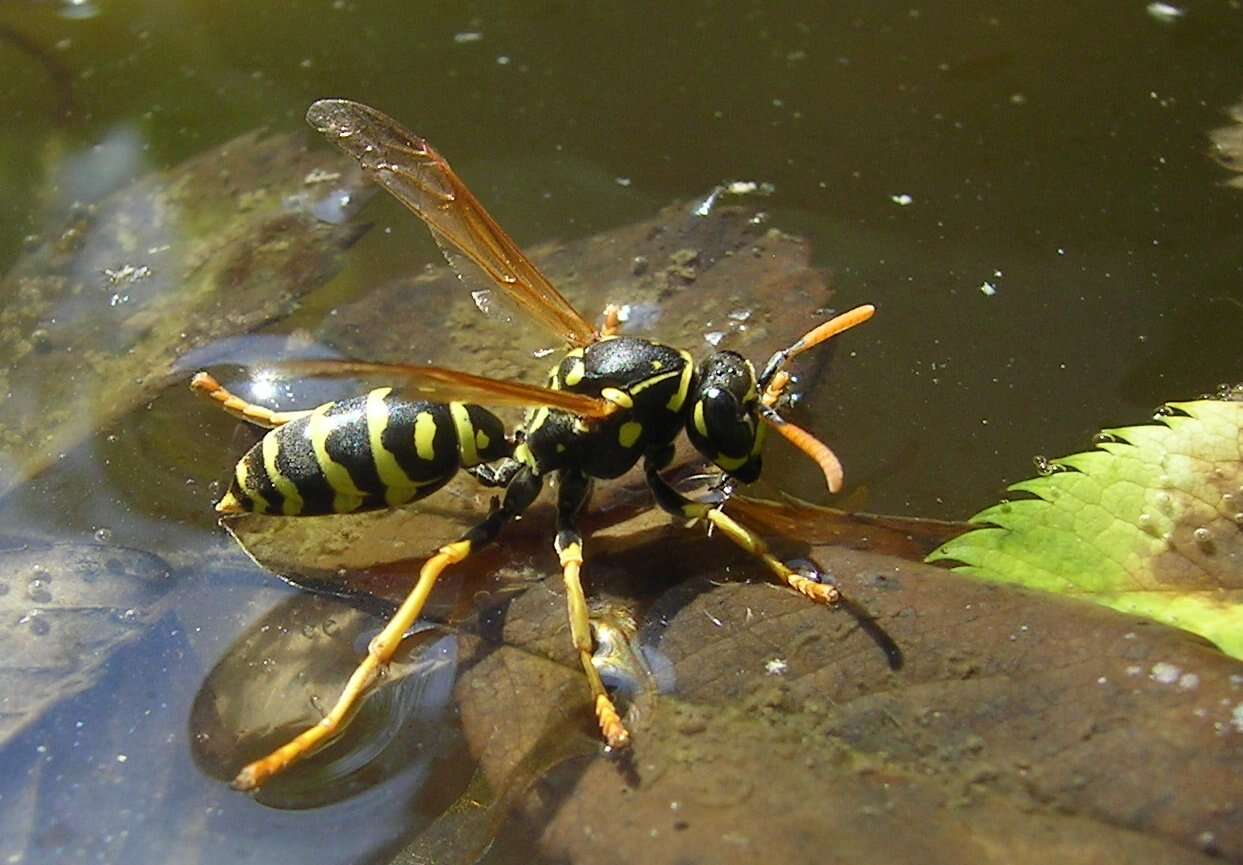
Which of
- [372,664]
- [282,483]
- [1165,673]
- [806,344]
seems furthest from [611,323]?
[1165,673]

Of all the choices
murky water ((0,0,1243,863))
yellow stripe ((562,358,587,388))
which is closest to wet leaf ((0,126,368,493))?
murky water ((0,0,1243,863))

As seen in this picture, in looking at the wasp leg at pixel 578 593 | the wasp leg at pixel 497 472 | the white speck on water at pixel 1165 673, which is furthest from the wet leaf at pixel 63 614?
the white speck on water at pixel 1165 673

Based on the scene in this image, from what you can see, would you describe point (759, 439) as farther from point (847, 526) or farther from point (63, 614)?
point (63, 614)

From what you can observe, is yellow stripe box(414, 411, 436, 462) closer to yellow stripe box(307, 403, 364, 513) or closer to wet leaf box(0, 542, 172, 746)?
yellow stripe box(307, 403, 364, 513)

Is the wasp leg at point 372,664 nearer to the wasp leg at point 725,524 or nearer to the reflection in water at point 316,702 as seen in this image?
the reflection in water at point 316,702

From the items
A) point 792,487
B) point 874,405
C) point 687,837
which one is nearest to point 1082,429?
Result: point 874,405

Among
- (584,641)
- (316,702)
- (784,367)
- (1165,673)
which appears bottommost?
(316,702)

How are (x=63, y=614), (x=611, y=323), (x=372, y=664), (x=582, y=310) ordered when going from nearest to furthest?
(x=372, y=664) → (x=63, y=614) → (x=611, y=323) → (x=582, y=310)
